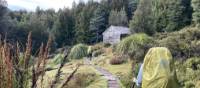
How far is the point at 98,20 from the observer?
183ft

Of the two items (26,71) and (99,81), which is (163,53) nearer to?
(26,71)

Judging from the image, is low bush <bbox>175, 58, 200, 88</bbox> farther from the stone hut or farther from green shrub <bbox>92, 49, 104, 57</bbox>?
the stone hut

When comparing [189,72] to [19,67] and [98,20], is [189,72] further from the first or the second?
[98,20]

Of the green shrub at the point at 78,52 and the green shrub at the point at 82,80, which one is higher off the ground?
the green shrub at the point at 82,80

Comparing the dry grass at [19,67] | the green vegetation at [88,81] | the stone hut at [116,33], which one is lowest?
the stone hut at [116,33]

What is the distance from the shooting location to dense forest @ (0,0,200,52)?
39.0m

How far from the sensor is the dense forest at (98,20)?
128 ft

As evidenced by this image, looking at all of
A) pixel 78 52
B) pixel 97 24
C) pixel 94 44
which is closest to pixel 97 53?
pixel 78 52

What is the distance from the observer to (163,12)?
133ft

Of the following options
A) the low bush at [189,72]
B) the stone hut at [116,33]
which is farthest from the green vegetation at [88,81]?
the stone hut at [116,33]

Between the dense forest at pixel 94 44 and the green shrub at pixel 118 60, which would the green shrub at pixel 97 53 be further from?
the green shrub at pixel 118 60

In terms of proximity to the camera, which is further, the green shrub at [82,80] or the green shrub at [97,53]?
the green shrub at [97,53]

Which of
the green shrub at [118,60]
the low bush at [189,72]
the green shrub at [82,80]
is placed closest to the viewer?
the low bush at [189,72]

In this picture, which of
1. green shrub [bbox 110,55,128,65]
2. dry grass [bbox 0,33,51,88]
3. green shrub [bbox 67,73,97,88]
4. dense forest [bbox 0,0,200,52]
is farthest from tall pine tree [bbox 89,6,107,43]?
dry grass [bbox 0,33,51,88]
